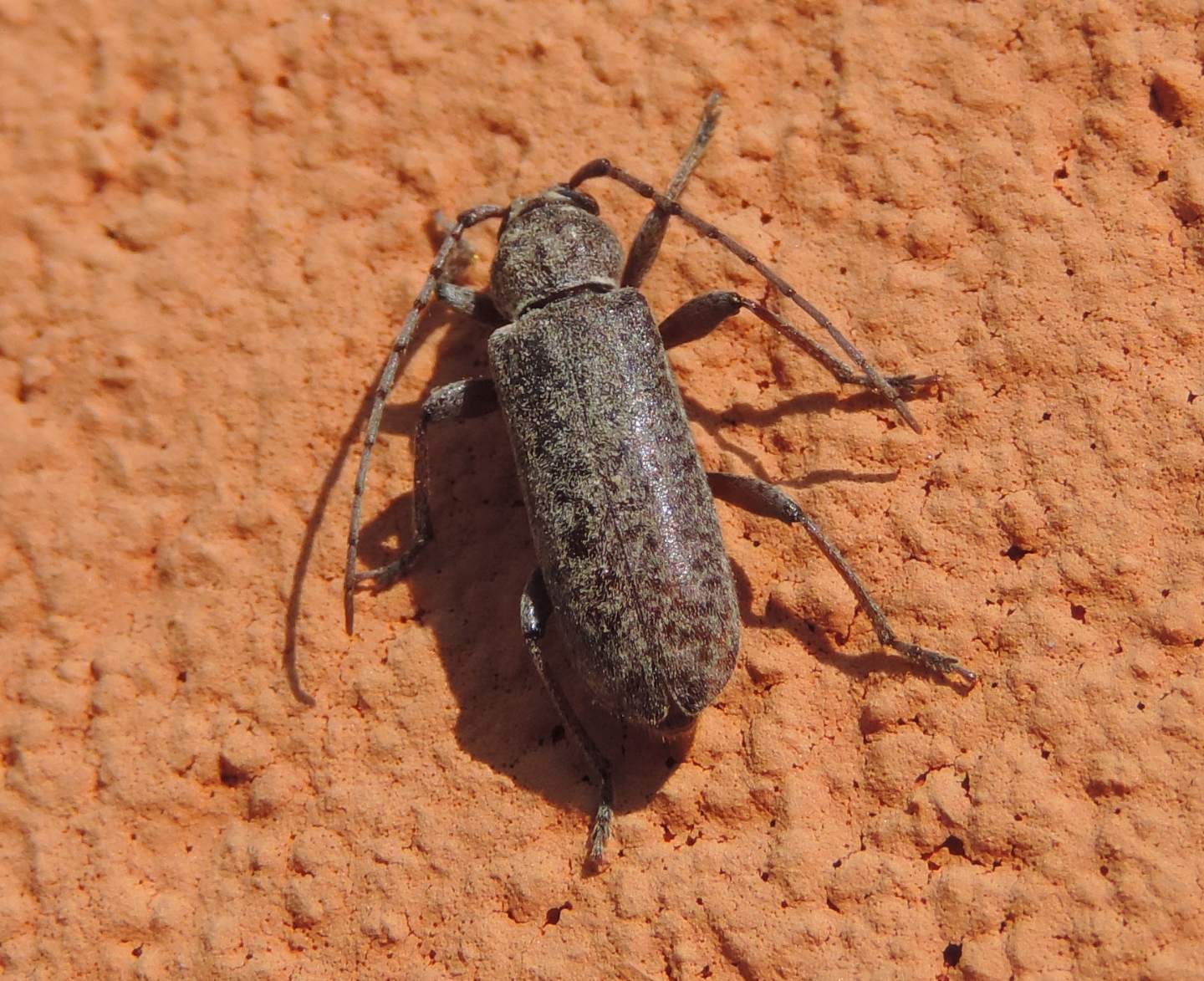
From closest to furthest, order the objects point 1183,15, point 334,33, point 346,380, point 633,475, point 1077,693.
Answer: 1. point 1077,693
2. point 633,475
3. point 1183,15
4. point 346,380
5. point 334,33

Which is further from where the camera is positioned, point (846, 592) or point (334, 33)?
point (334, 33)

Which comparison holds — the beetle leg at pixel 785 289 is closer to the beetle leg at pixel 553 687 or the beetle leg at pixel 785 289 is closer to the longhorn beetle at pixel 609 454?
the longhorn beetle at pixel 609 454

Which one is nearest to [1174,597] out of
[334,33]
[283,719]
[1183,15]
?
[1183,15]

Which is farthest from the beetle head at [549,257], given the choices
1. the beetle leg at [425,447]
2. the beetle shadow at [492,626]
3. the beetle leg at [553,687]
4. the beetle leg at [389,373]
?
the beetle leg at [553,687]

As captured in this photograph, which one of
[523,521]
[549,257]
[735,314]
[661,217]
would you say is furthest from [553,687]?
[661,217]

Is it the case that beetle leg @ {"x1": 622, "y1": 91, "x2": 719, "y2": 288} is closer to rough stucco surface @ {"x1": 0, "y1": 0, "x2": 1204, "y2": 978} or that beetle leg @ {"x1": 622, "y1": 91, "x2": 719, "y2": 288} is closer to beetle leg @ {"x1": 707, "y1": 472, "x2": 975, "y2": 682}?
rough stucco surface @ {"x1": 0, "y1": 0, "x2": 1204, "y2": 978}

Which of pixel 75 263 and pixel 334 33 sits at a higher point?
pixel 334 33

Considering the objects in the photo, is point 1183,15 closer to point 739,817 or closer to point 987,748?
point 987,748
